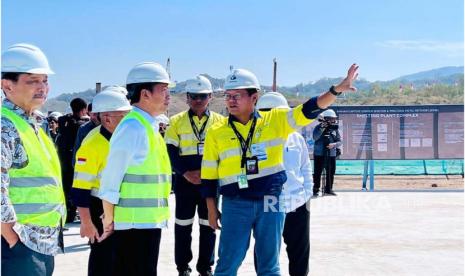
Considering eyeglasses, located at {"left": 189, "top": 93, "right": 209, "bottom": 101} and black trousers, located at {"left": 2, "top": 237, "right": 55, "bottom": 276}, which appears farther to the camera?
eyeglasses, located at {"left": 189, "top": 93, "right": 209, "bottom": 101}

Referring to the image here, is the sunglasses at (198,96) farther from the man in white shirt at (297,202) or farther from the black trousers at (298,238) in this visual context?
the black trousers at (298,238)

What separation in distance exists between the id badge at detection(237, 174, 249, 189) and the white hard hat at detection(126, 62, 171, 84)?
3.47 feet

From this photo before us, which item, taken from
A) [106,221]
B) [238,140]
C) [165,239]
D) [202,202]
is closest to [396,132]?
[165,239]

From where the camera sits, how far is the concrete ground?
25.1ft

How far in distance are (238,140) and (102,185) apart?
134cm

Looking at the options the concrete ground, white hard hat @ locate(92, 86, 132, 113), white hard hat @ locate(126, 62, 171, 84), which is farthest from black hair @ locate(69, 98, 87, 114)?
white hard hat @ locate(126, 62, 171, 84)

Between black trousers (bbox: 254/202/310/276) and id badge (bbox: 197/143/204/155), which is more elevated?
id badge (bbox: 197/143/204/155)

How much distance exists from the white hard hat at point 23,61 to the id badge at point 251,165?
200 cm

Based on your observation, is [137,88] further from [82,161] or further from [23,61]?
[23,61]

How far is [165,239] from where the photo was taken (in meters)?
9.53

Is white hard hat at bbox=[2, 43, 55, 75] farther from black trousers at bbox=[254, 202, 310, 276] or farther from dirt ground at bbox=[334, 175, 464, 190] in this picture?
dirt ground at bbox=[334, 175, 464, 190]

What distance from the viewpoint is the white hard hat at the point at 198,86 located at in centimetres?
707

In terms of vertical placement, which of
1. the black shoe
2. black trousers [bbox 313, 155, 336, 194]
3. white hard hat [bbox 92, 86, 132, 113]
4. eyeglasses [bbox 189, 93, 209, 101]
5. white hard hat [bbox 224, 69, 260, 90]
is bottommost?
the black shoe

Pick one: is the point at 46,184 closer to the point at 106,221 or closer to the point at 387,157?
the point at 106,221
